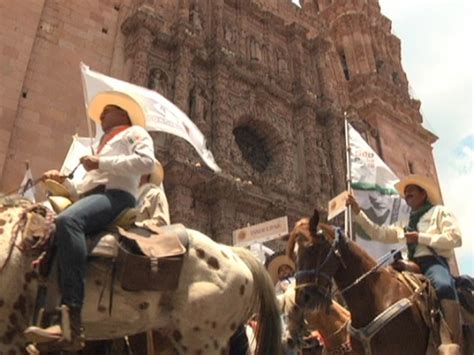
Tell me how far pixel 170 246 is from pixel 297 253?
1.71 m

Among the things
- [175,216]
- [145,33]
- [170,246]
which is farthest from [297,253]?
[145,33]

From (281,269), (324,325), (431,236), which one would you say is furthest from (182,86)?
(431,236)

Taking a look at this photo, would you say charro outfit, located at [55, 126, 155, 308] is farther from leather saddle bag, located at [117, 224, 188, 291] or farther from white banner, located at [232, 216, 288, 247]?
white banner, located at [232, 216, 288, 247]

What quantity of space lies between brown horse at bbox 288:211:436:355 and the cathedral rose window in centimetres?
1281

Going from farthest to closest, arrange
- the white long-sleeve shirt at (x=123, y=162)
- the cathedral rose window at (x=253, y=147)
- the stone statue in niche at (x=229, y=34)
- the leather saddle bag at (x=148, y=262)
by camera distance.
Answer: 1. the stone statue in niche at (x=229, y=34)
2. the cathedral rose window at (x=253, y=147)
3. the white long-sleeve shirt at (x=123, y=162)
4. the leather saddle bag at (x=148, y=262)

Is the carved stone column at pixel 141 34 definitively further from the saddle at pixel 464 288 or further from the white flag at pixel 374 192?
the saddle at pixel 464 288

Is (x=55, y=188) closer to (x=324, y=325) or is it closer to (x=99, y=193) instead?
(x=99, y=193)

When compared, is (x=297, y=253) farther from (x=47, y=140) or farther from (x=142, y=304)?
(x=47, y=140)

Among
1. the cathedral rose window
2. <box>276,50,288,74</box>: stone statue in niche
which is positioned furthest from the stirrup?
<box>276,50,288,74</box>: stone statue in niche

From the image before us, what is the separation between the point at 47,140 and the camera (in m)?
12.9

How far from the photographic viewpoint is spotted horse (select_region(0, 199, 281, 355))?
335 cm

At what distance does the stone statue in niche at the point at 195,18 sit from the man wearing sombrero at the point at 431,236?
13.6 metres

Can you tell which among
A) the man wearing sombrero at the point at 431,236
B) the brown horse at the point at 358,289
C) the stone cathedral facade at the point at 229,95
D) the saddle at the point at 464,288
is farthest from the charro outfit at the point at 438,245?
the stone cathedral facade at the point at 229,95

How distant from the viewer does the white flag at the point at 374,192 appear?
957 cm
